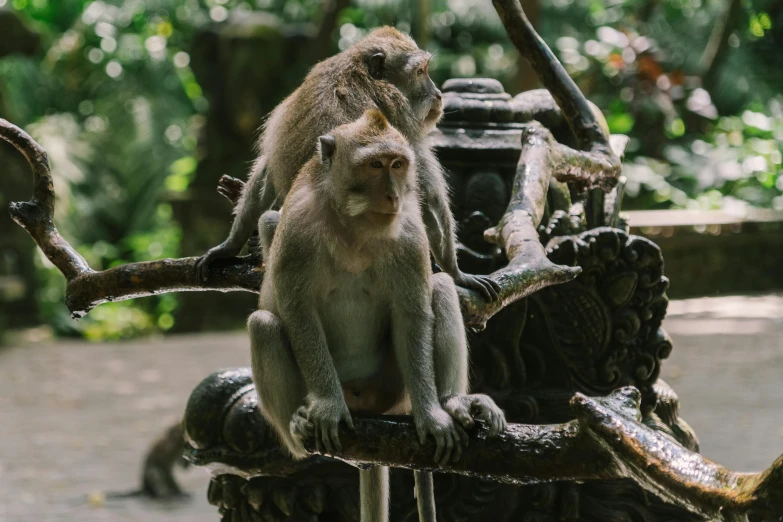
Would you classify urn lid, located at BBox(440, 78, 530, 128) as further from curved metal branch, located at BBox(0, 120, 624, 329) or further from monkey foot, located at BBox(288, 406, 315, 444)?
monkey foot, located at BBox(288, 406, 315, 444)

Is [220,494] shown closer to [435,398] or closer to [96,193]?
[435,398]

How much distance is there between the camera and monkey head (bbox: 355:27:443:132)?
12.8 ft

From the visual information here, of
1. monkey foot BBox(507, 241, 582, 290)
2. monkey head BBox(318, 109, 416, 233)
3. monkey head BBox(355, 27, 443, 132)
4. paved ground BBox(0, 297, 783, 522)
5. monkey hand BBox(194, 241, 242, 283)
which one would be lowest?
paved ground BBox(0, 297, 783, 522)

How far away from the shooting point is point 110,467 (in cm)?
753

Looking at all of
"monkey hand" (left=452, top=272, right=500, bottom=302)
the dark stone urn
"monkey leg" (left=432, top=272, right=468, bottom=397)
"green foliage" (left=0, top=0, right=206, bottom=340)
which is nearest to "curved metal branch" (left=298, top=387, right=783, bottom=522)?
"monkey leg" (left=432, top=272, right=468, bottom=397)

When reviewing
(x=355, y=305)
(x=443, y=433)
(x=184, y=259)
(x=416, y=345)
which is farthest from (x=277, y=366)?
(x=184, y=259)

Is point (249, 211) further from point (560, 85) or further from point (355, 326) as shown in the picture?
point (560, 85)

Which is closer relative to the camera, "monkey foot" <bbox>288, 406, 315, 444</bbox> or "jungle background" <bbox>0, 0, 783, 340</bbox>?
"monkey foot" <bbox>288, 406, 315, 444</bbox>

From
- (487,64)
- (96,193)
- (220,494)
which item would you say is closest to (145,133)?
(96,193)

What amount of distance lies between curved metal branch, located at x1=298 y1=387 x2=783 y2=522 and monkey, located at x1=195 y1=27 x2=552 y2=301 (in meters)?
0.94

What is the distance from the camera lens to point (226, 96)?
13.7 meters

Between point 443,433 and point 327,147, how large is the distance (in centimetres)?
82

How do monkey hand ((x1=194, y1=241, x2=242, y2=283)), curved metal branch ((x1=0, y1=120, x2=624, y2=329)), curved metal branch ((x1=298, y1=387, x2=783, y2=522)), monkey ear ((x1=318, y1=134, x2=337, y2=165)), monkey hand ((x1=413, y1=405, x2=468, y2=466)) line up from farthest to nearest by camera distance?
monkey hand ((x1=194, y1=241, x2=242, y2=283)) < curved metal branch ((x1=0, y1=120, x2=624, y2=329)) < monkey ear ((x1=318, y1=134, x2=337, y2=165)) < monkey hand ((x1=413, y1=405, x2=468, y2=466)) < curved metal branch ((x1=298, y1=387, x2=783, y2=522))

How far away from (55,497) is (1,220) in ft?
21.1
